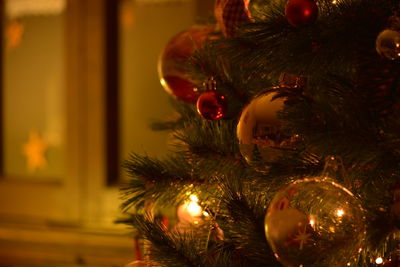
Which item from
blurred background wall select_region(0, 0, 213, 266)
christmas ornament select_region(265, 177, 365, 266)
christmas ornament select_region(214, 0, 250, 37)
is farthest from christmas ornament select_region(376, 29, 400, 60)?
blurred background wall select_region(0, 0, 213, 266)

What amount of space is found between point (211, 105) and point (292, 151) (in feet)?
0.36

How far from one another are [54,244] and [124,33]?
59 cm

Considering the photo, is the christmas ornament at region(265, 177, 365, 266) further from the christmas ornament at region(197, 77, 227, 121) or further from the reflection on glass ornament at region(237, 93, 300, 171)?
the christmas ornament at region(197, 77, 227, 121)

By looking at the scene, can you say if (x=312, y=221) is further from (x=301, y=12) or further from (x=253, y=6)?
(x=253, y=6)

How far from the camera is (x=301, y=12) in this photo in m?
0.50

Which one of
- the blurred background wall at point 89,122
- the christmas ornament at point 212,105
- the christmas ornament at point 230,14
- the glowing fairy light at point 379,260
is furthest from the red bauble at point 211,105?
the blurred background wall at point 89,122

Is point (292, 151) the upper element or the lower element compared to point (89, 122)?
lower

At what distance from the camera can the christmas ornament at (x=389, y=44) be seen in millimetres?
465

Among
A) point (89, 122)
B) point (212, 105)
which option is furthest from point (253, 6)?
point (89, 122)

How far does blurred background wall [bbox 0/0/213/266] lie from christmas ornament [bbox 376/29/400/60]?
104 cm

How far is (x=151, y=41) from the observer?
1623 mm

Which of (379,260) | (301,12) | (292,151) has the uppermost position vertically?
(301,12)

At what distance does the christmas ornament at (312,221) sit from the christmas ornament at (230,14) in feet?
0.89

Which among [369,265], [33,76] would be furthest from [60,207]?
[369,265]
